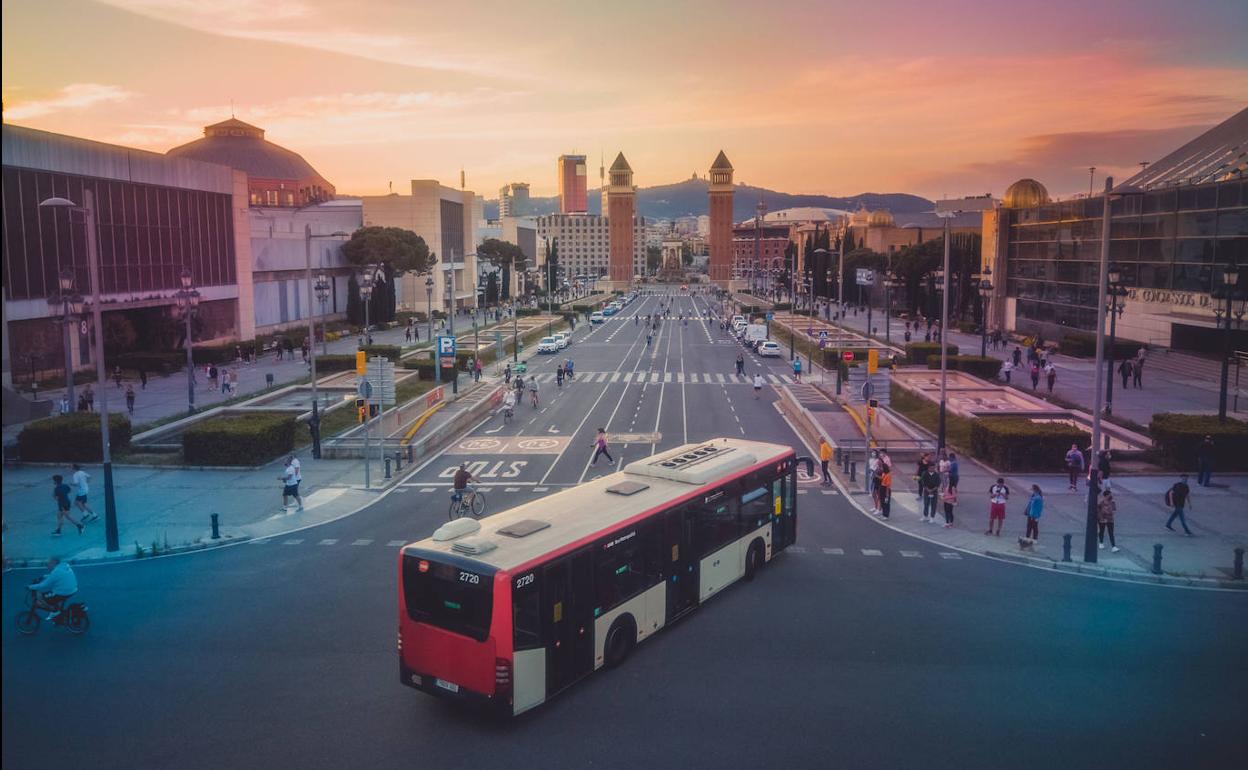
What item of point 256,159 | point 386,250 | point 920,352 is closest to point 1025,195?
point 920,352

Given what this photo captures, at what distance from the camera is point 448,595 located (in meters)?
12.6

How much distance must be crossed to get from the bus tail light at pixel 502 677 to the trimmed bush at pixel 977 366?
144 ft

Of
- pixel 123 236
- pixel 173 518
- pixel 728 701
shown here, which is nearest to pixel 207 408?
pixel 173 518

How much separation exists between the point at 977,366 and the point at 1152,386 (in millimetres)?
8605

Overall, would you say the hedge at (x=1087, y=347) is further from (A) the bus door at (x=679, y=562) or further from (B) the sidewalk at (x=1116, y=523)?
(A) the bus door at (x=679, y=562)

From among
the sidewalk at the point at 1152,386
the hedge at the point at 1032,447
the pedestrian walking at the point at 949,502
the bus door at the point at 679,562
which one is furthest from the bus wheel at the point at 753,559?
the sidewalk at the point at 1152,386

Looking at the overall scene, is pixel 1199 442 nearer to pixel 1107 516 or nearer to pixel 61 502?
pixel 1107 516

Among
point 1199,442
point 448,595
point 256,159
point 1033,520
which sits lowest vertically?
point 1033,520

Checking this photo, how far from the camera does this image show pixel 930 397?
42781 mm

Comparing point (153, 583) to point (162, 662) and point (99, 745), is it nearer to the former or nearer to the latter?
point (162, 662)

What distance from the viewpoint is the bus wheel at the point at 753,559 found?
1852cm

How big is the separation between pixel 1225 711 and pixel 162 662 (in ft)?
52.2

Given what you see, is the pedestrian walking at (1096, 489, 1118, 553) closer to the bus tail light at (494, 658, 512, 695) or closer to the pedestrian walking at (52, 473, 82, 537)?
the bus tail light at (494, 658, 512, 695)

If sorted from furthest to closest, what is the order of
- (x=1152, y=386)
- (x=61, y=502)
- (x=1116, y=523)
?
(x=1152, y=386)
(x=1116, y=523)
(x=61, y=502)
